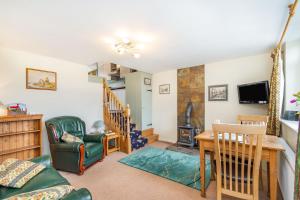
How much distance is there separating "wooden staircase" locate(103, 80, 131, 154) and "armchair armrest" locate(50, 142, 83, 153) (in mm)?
1426

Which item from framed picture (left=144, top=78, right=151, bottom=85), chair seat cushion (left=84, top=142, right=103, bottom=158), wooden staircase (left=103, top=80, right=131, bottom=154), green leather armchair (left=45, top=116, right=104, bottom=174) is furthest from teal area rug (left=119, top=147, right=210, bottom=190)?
framed picture (left=144, top=78, right=151, bottom=85)

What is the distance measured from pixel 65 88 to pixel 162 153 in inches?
117

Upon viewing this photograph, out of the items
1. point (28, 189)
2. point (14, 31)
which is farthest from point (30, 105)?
point (28, 189)

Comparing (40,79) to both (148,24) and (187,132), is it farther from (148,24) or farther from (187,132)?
(187,132)

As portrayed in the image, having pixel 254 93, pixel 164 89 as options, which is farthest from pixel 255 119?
pixel 164 89

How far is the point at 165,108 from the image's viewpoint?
4953mm

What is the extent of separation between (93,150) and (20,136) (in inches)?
54.7

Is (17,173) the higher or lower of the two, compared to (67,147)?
higher

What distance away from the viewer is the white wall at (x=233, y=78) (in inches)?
128

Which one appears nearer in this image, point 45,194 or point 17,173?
point 45,194

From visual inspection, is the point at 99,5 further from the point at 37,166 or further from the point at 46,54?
the point at 46,54

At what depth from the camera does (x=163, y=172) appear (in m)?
2.69

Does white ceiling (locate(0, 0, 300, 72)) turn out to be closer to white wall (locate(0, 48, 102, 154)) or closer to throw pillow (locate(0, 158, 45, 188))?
white wall (locate(0, 48, 102, 154))

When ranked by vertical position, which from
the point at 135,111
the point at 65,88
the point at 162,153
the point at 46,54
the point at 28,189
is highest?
the point at 46,54
